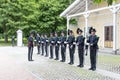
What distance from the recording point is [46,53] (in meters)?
22.5

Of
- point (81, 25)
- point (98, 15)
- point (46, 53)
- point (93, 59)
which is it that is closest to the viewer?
point (93, 59)

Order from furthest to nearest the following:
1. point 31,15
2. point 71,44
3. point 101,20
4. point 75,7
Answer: point 31,15
point 75,7
point 101,20
point 71,44

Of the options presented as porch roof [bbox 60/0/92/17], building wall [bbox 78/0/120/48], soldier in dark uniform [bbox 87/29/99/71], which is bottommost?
soldier in dark uniform [bbox 87/29/99/71]

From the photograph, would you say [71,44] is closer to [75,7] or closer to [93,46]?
[93,46]

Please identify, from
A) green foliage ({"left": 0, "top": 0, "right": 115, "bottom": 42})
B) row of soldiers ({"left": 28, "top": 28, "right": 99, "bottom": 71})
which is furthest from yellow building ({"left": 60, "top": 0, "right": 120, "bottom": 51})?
row of soldiers ({"left": 28, "top": 28, "right": 99, "bottom": 71})

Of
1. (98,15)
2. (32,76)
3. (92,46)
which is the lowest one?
(32,76)

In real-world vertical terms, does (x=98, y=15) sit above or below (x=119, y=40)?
above

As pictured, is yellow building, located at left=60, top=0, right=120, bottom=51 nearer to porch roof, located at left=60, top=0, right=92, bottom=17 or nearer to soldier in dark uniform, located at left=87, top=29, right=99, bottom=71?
porch roof, located at left=60, top=0, right=92, bottom=17

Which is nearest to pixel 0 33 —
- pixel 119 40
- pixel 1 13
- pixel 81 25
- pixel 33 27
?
pixel 1 13

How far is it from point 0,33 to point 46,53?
103 ft

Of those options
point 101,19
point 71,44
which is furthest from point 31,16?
point 71,44

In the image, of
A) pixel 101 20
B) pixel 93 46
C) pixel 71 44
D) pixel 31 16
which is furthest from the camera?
pixel 31 16

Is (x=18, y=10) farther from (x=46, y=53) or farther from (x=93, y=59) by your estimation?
(x=93, y=59)

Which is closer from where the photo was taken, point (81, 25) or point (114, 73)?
point (114, 73)
